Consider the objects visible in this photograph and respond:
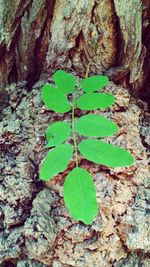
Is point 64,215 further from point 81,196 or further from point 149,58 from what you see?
point 149,58

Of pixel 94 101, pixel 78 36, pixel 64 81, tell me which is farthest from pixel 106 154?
pixel 78 36

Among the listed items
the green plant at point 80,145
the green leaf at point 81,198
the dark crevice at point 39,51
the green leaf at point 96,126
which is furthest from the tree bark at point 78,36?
the green leaf at point 81,198

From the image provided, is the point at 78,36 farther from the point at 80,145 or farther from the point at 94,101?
the point at 80,145

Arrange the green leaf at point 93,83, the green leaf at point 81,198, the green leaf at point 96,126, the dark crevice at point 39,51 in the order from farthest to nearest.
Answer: the dark crevice at point 39,51 → the green leaf at point 93,83 → the green leaf at point 96,126 → the green leaf at point 81,198

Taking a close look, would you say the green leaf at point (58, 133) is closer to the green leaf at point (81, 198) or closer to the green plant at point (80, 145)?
the green plant at point (80, 145)

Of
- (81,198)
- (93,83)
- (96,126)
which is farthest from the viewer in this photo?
(93,83)

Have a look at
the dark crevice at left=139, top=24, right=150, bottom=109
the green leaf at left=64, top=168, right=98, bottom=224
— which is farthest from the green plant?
the dark crevice at left=139, top=24, right=150, bottom=109

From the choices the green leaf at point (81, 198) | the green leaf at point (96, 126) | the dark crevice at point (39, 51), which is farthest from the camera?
the dark crevice at point (39, 51)
